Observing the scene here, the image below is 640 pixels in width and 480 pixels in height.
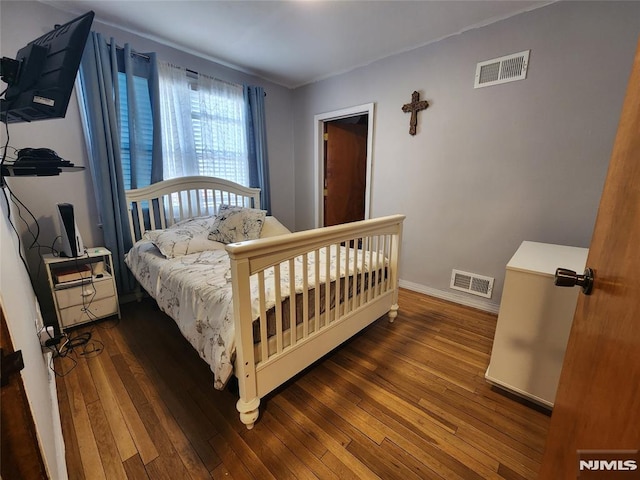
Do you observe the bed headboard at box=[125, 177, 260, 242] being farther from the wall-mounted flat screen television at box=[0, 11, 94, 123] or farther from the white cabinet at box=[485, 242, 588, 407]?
the white cabinet at box=[485, 242, 588, 407]

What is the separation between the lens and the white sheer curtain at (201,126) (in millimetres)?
2596

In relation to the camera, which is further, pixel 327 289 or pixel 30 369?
pixel 327 289

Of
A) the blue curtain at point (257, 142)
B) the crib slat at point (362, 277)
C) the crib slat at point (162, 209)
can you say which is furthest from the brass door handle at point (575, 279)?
the blue curtain at point (257, 142)

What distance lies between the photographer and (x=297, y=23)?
2.19 meters

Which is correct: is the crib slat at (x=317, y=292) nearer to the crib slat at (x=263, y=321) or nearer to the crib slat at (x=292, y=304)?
the crib slat at (x=292, y=304)

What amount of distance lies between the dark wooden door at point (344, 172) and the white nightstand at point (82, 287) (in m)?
2.50

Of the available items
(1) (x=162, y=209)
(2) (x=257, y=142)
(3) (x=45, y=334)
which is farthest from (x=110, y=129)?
(3) (x=45, y=334)

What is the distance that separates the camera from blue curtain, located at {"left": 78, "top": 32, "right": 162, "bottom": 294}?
2.11 metres

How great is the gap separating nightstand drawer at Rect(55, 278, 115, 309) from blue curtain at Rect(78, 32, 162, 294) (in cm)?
30

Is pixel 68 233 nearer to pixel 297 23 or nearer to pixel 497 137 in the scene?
pixel 297 23

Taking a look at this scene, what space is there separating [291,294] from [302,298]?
4.7 inches

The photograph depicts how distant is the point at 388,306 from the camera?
2193 mm

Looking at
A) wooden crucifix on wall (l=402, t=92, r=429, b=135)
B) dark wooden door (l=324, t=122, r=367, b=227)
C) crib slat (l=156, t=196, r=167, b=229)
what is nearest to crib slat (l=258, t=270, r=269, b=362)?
crib slat (l=156, t=196, r=167, b=229)

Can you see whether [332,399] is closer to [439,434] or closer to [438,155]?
[439,434]
